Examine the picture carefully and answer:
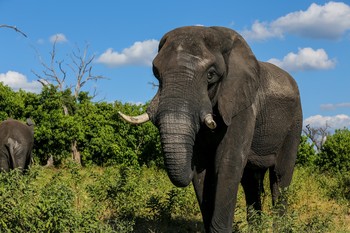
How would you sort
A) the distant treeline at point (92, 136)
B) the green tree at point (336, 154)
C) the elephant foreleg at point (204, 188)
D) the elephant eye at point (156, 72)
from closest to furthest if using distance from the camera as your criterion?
the elephant eye at point (156, 72) → the elephant foreleg at point (204, 188) → the green tree at point (336, 154) → the distant treeline at point (92, 136)

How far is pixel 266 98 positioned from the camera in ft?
22.8

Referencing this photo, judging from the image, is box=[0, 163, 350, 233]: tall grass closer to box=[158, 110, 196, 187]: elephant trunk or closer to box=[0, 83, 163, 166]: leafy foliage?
box=[158, 110, 196, 187]: elephant trunk

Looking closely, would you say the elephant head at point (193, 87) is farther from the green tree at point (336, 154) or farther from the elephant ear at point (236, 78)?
the green tree at point (336, 154)

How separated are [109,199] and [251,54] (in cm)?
383

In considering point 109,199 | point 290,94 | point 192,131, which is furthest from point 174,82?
point 109,199

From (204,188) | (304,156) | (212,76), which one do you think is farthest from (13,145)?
(304,156)

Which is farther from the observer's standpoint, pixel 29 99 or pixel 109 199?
pixel 29 99

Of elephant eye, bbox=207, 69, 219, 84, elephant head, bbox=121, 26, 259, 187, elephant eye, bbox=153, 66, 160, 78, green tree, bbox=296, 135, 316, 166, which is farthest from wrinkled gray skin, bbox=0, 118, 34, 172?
green tree, bbox=296, 135, 316, 166

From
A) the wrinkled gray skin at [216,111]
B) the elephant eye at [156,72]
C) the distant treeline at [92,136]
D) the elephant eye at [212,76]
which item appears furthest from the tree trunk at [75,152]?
the elephant eye at [212,76]

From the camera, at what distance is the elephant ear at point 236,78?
18.6 ft

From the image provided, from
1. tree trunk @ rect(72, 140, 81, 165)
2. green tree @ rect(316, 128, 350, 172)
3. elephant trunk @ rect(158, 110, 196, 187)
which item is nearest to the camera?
elephant trunk @ rect(158, 110, 196, 187)

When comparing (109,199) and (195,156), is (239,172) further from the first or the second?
(109,199)

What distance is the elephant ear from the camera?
5672mm

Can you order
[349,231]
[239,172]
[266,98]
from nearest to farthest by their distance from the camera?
[239,172] → [266,98] → [349,231]
